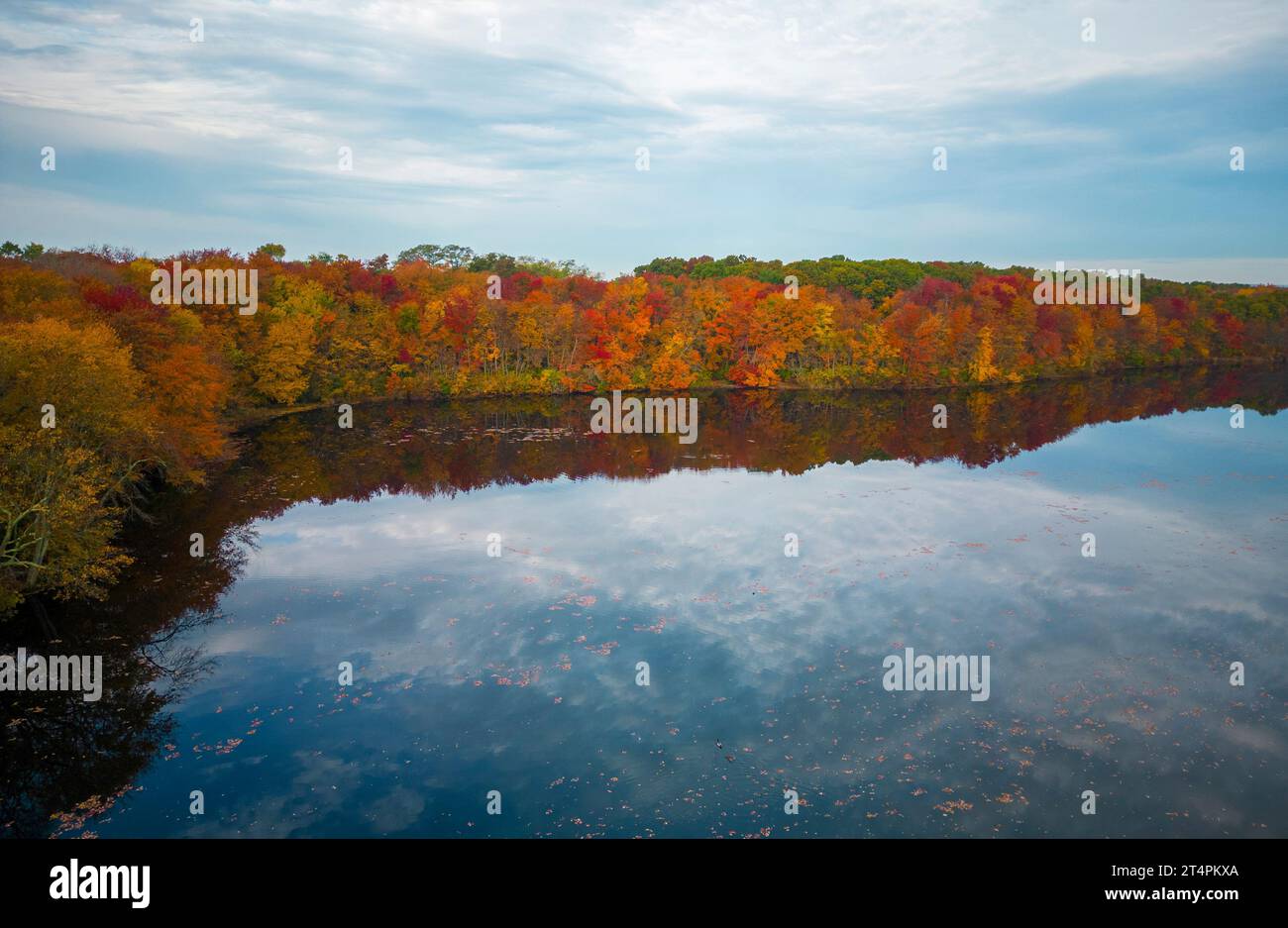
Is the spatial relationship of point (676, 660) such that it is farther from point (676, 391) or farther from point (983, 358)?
point (983, 358)

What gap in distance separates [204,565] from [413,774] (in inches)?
569

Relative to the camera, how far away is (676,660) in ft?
59.6

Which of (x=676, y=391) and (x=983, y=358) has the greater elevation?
(x=983, y=358)

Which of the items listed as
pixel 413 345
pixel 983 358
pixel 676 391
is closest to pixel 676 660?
pixel 413 345

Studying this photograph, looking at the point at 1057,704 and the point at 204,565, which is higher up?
the point at 204,565

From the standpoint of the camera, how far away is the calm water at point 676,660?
13.1 m

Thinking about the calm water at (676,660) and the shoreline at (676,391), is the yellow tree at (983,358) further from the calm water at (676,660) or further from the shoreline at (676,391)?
the calm water at (676,660)

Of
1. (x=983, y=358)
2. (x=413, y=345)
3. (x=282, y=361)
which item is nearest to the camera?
(x=282, y=361)

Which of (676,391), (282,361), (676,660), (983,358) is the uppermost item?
(983,358)

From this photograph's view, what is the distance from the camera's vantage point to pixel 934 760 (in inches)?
555
